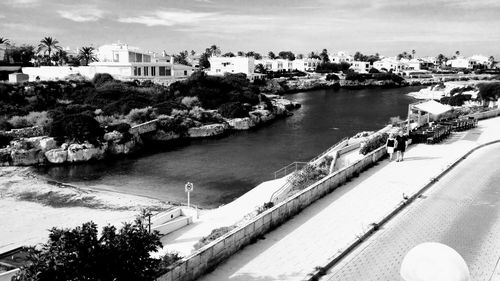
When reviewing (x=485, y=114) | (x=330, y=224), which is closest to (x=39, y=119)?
(x=330, y=224)

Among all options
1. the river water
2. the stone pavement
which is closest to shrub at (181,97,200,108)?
the river water

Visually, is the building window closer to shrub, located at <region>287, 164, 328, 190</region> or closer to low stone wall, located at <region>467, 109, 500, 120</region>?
low stone wall, located at <region>467, 109, 500, 120</region>

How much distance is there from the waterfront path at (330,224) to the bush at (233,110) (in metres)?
33.6

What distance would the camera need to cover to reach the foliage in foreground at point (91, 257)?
6203mm

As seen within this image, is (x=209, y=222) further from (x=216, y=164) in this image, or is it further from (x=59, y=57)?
(x=59, y=57)

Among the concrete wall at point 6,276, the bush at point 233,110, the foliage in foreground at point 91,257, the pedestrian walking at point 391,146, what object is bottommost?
the concrete wall at point 6,276

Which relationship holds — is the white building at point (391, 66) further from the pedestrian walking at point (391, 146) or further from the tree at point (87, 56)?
the pedestrian walking at point (391, 146)

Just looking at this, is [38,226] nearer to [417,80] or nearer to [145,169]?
[145,169]

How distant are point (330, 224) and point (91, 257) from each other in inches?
262

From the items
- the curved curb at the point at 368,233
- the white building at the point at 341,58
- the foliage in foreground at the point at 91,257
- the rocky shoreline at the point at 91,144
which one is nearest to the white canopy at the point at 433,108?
the curved curb at the point at 368,233

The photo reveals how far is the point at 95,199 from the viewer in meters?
23.5

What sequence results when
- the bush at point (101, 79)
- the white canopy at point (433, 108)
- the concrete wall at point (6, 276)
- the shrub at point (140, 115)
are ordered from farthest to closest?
the bush at point (101, 79), the shrub at point (140, 115), the white canopy at point (433, 108), the concrete wall at point (6, 276)

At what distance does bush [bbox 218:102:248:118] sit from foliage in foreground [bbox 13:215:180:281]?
44.8 meters

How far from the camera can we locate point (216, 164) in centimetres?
3303
